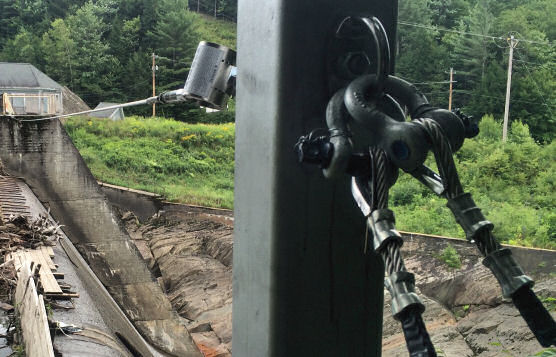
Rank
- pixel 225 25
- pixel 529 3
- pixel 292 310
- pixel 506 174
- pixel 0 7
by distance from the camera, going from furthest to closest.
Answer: pixel 225 25 < pixel 0 7 < pixel 529 3 < pixel 506 174 < pixel 292 310

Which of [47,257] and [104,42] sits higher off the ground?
[104,42]

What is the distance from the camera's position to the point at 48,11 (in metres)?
39.8

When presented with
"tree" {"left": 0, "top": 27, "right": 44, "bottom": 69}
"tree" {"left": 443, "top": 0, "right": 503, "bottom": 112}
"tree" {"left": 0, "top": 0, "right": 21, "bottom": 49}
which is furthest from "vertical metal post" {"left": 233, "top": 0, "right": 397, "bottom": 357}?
"tree" {"left": 0, "top": 0, "right": 21, "bottom": 49}

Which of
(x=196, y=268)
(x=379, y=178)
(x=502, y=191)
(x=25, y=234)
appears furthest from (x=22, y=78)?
(x=379, y=178)

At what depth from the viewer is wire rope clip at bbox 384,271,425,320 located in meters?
0.63

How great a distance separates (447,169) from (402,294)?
138 millimetres

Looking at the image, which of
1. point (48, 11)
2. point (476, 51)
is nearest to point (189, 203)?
point (476, 51)

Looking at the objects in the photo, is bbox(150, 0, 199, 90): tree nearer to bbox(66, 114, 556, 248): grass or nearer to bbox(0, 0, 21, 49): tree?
bbox(66, 114, 556, 248): grass

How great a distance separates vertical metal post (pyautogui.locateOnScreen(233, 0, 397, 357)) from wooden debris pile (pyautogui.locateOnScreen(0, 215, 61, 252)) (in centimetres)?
609

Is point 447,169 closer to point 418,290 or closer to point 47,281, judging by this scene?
point 47,281

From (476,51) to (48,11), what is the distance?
2750cm

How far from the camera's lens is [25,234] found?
23.2 ft

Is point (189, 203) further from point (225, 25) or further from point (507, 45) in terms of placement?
point (225, 25)

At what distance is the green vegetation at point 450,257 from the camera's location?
1386 cm
